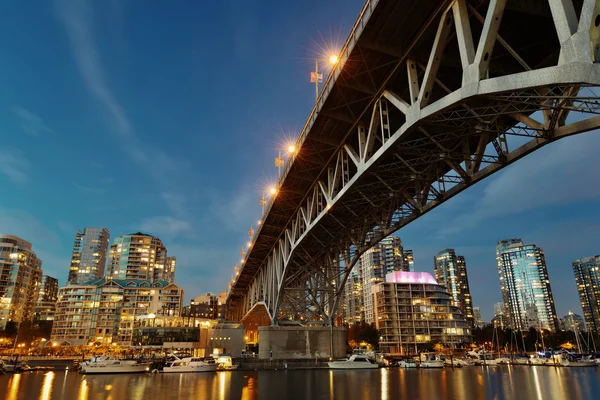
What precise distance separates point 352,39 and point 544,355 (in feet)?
254

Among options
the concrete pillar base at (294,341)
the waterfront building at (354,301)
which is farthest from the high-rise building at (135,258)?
the concrete pillar base at (294,341)

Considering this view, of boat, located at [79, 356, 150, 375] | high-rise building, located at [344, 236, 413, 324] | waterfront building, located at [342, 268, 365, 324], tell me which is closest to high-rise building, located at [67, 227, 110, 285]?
waterfront building, located at [342, 268, 365, 324]

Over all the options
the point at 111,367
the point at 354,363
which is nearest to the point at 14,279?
the point at 111,367

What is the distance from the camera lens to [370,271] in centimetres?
15288

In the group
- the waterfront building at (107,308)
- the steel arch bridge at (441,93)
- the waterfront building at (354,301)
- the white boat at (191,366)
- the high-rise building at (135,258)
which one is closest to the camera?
the steel arch bridge at (441,93)

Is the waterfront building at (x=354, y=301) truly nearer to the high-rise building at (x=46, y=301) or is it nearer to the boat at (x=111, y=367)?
the high-rise building at (x=46, y=301)

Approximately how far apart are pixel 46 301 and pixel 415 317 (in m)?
138

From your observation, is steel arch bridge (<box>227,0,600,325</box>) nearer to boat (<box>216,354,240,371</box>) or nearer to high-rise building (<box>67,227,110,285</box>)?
boat (<box>216,354,240,371</box>)

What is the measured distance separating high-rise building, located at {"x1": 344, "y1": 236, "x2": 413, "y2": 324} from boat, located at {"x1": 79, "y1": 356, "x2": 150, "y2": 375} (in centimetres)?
10105

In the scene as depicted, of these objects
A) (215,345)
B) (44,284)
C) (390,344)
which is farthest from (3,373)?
(44,284)

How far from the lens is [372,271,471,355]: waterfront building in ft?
318

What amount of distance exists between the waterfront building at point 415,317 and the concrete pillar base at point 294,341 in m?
56.7

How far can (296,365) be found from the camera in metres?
45.1

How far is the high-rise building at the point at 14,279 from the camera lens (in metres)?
107
